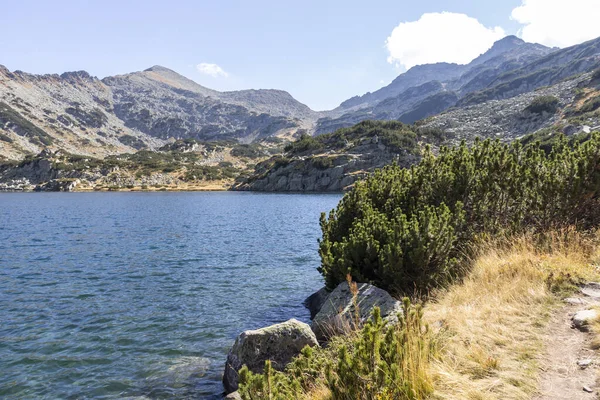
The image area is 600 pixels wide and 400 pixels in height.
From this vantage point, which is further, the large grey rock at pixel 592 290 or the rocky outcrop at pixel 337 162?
the rocky outcrop at pixel 337 162

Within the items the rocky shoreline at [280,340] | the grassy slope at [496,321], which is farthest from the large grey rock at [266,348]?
the grassy slope at [496,321]

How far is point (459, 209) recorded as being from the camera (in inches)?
531

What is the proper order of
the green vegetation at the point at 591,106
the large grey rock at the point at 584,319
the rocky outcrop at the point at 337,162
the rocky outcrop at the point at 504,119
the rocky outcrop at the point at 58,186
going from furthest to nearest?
the rocky outcrop at the point at 58,186
the rocky outcrop at the point at 337,162
the rocky outcrop at the point at 504,119
the green vegetation at the point at 591,106
the large grey rock at the point at 584,319

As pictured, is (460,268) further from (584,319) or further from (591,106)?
(591,106)

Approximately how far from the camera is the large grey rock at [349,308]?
11.6m

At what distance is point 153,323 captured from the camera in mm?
17016

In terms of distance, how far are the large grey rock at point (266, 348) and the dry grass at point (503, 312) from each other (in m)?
4.23

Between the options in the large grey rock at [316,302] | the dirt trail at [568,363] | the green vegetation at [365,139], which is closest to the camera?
the dirt trail at [568,363]

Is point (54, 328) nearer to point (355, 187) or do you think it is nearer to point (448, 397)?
point (355, 187)

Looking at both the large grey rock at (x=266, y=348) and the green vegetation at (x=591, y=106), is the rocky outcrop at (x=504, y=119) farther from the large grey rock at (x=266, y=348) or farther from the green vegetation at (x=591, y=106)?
the large grey rock at (x=266, y=348)

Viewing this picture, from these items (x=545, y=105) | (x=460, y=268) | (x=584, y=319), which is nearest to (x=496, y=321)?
(x=584, y=319)

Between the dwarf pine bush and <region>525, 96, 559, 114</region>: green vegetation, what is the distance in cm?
15960

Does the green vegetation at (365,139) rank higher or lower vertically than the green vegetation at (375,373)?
higher

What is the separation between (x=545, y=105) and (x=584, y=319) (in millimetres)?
171784
